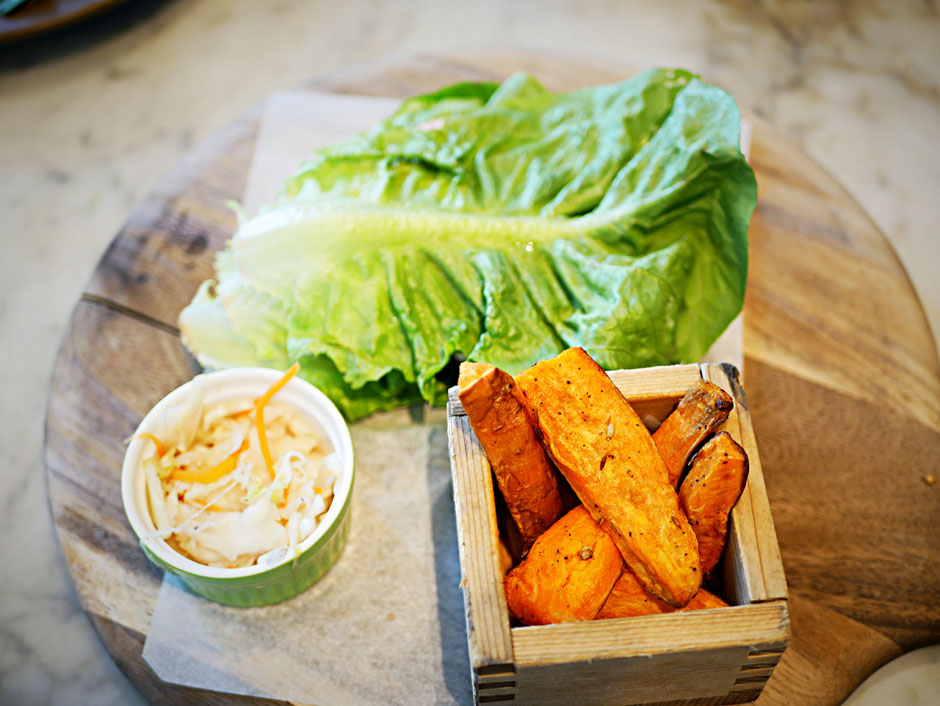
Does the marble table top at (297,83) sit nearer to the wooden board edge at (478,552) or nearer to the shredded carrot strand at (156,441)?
the shredded carrot strand at (156,441)

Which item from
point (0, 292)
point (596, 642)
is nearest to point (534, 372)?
point (596, 642)

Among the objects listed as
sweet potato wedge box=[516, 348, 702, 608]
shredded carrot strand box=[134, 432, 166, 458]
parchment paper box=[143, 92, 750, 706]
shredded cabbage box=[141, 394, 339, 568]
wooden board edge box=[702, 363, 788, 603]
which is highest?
sweet potato wedge box=[516, 348, 702, 608]

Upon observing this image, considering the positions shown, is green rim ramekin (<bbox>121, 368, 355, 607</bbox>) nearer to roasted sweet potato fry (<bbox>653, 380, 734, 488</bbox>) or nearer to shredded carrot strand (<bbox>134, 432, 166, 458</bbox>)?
shredded carrot strand (<bbox>134, 432, 166, 458</bbox>)

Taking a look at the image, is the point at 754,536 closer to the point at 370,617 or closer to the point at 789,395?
the point at 789,395

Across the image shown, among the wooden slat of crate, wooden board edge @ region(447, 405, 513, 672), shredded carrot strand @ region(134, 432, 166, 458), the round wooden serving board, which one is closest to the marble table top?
the round wooden serving board

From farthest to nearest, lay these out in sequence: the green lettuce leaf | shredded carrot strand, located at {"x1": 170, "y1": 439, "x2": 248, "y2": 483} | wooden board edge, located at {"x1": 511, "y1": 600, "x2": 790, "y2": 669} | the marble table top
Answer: the marble table top < the green lettuce leaf < shredded carrot strand, located at {"x1": 170, "y1": 439, "x2": 248, "y2": 483} < wooden board edge, located at {"x1": 511, "y1": 600, "x2": 790, "y2": 669}

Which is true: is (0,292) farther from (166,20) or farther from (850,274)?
(850,274)
